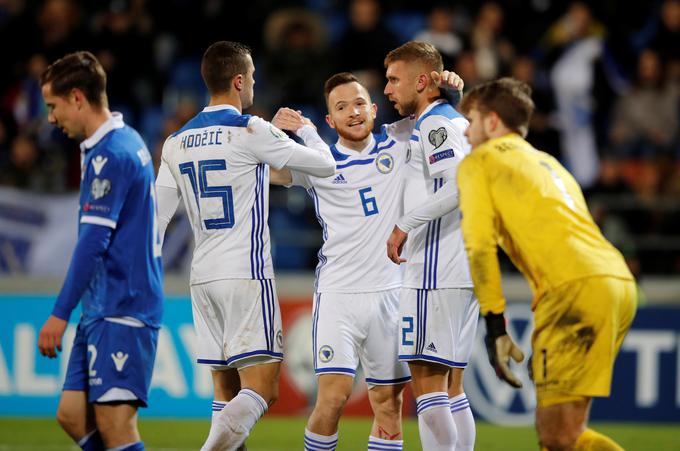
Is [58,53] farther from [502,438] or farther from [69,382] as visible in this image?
[69,382]

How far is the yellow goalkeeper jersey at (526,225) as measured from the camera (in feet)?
17.3

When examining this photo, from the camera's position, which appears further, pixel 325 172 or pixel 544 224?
pixel 325 172

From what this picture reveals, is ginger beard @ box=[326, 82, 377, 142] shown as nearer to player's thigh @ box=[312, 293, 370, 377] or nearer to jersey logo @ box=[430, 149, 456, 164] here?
jersey logo @ box=[430, 149, 456, 164]

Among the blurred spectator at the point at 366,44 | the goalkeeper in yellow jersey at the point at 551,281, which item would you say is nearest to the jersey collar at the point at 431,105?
the goalkeeper in yellow jersey at the point at 551,281

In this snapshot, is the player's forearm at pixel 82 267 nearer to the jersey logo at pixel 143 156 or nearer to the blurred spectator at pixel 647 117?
the jersey logo at pixel 143 156

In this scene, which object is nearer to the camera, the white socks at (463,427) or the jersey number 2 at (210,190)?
the jersey number 2 at (210,190)

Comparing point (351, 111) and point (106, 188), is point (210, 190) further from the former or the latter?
point (351, 111)

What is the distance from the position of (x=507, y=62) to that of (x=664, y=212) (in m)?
2.55

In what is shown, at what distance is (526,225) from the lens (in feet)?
17.4

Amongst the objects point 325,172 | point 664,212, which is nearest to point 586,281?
point 325,172

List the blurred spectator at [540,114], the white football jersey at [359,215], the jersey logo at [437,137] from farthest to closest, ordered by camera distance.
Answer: the blurred spectator at [540,114] → the white football jersey at [359,215] → the jersey logo at [437,137]

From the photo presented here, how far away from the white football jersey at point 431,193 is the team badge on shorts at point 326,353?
610 millimetres

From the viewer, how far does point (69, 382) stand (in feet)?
19.0

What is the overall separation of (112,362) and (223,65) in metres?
1.82
